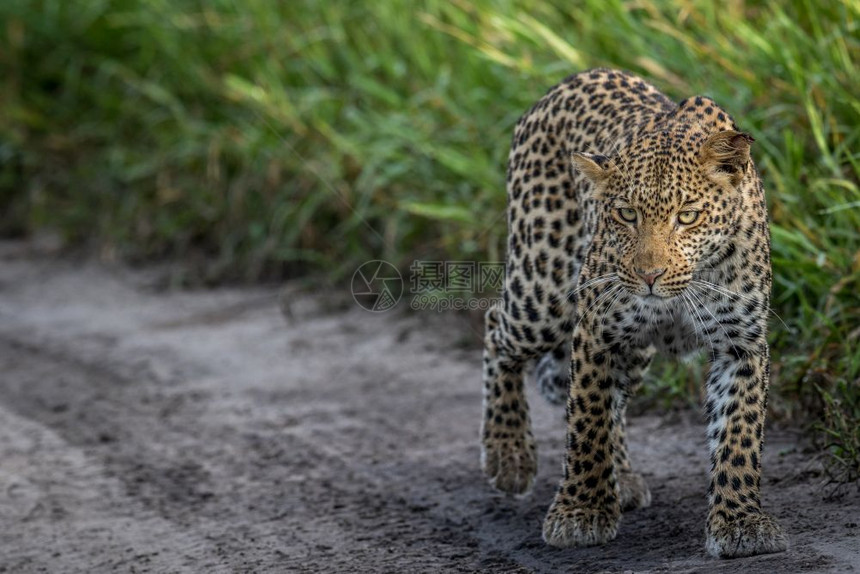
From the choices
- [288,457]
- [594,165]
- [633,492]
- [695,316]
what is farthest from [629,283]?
[288,457]

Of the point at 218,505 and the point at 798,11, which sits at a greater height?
the point at 798,11

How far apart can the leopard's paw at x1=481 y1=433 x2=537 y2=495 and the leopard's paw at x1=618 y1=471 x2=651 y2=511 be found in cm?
42

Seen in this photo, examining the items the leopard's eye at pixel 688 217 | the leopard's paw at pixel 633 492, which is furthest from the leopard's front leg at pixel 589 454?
the leopard's eye at pixel 688 217

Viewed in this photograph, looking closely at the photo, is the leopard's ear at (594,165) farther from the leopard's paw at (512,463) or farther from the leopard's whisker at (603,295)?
the leopard's paw at (512,463)

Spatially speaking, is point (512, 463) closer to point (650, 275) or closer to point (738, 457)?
point (738, 457)

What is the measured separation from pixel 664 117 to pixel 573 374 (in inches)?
33.7

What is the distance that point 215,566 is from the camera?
4.43m

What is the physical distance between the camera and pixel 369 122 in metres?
8.18

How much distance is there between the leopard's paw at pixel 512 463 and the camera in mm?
5031

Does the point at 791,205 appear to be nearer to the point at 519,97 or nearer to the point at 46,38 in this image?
the point at 519,97

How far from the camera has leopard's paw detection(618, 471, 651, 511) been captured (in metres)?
4.70

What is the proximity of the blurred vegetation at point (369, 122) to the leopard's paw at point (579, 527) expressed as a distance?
2.89ft

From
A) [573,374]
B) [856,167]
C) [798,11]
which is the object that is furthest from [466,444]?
[798,11]

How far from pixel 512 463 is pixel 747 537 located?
123cm
